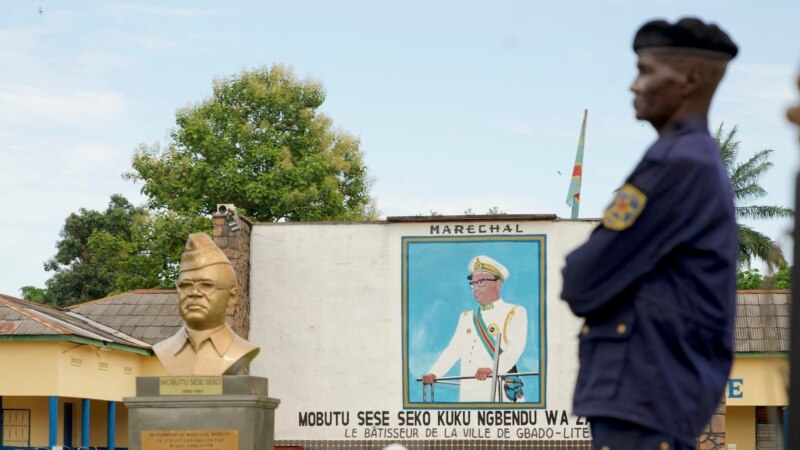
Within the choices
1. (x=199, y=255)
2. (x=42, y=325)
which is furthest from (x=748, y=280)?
(x=199, y=255)

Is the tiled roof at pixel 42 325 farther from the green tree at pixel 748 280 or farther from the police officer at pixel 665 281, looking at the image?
the police officer at pixel 665 281

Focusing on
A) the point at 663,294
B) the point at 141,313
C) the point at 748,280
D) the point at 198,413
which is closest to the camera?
the point at 663,294

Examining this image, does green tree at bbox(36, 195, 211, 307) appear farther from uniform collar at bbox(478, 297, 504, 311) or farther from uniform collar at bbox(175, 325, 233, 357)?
uniform collar at bbox(175, 325, 233, 357)

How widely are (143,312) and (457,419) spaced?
13039 mm

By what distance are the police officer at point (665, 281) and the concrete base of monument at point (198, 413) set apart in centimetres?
886

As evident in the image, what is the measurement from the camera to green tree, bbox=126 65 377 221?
36562 mm

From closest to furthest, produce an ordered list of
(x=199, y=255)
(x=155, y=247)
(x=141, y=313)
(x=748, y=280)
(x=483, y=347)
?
1. (x=199, y=255)
2. (x=483, y=347)
3. (x=141, y=313)
4. (x=155, y=247)
5. (x=748, y=280)

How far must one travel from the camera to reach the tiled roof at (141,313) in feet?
107

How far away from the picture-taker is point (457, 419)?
874 inches

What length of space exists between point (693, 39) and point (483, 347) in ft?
61.6

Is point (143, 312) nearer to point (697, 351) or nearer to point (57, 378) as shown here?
point (57, 378)

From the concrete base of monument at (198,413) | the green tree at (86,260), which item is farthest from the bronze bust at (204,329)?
the green tree at (86,260)

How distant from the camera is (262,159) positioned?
37.2 meters

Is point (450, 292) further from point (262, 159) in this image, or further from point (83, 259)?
point (83, 259)
